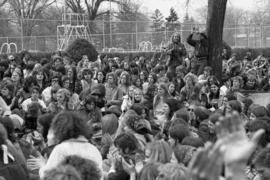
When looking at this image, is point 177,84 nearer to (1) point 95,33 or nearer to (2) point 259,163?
(2) point 259,163

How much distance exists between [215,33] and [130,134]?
11.5m

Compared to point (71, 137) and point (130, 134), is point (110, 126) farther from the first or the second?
point (71, 137)

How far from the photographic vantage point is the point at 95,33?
43188 mm

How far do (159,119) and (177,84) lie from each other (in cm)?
415

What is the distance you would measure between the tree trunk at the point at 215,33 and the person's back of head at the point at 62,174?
13.3m

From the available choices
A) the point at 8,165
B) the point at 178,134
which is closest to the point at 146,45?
the point at 178,134

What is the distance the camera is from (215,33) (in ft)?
54.3

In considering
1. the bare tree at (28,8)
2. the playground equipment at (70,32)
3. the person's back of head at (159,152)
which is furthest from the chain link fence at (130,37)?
the person's back of head at (159,152)

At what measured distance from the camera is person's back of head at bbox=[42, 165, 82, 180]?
11.0 ft

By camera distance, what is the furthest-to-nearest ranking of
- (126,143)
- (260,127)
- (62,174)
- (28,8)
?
1. (28,8)
2. (260,127)
3. (126,143)
4. (62,174)

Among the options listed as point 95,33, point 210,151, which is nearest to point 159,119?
point 210,151

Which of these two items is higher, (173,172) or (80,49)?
(173,172)

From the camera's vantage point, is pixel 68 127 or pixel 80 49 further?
pixel 80 49

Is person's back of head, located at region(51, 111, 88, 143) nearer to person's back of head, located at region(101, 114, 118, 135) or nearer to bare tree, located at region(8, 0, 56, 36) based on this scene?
person's back of head, located at region(101, 114, 118, 135)
